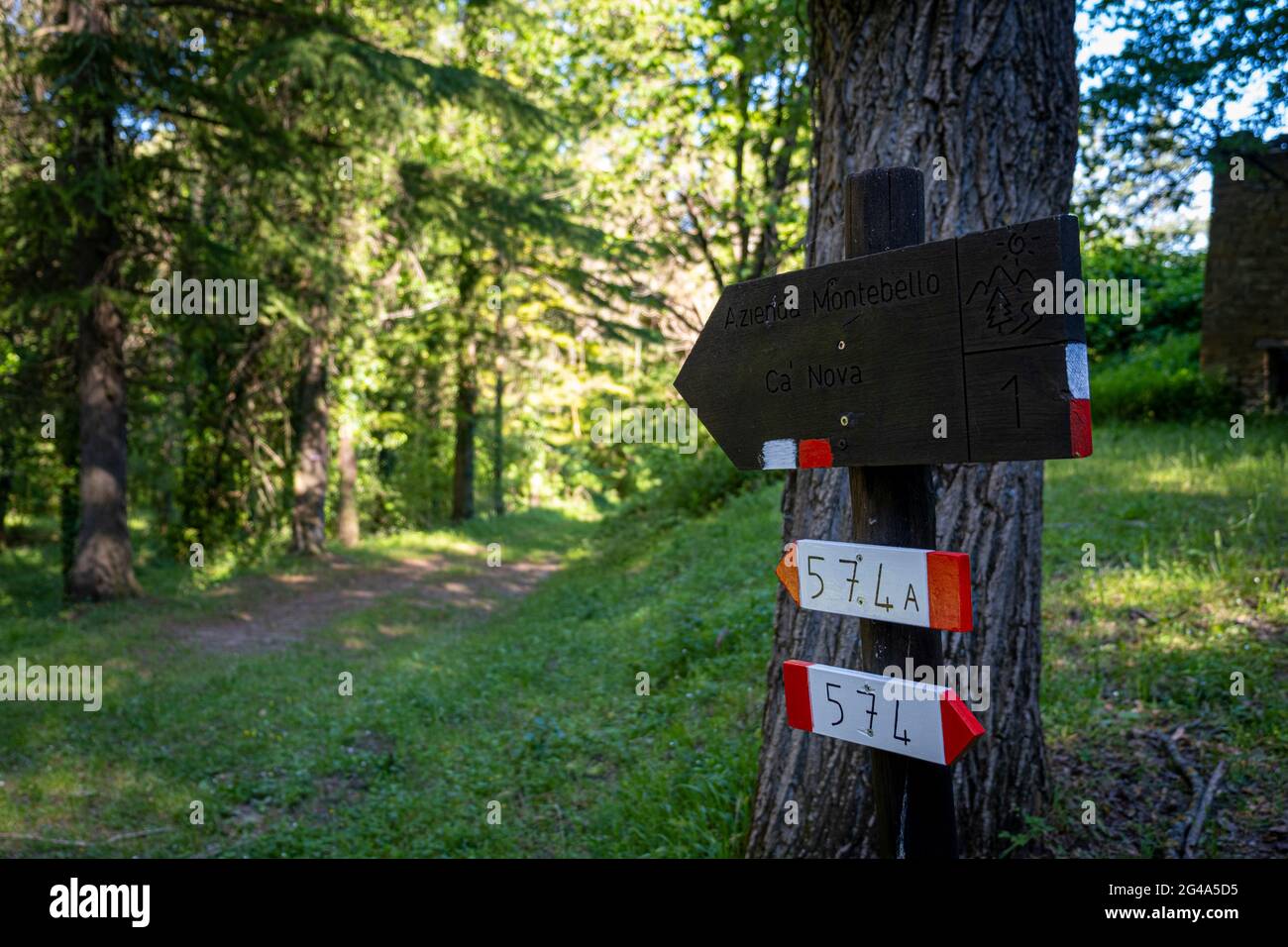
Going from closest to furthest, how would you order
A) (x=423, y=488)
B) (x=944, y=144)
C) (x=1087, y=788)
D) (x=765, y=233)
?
(x=944, y=144)
(x=1087, y=788)
(x=765, y=233)
(x=423, y=488)

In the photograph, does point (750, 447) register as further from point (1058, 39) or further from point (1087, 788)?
point (1087, 788)

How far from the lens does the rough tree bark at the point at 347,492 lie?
20.3 metres

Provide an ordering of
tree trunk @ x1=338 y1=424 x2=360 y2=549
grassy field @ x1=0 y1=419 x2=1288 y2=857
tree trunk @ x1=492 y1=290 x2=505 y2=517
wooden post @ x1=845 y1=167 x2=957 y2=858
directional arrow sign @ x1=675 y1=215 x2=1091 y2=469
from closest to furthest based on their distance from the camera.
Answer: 1. directional arrow sign @ x1=675 y1=215 x2=1091 y2=469
2. wooden post @ x1=845 y1=167 x2=957 y2=858
3. grassy field @ x1=0 y1=419 x2=1288 y2=857
4. tree trunk @ x1=338 y1=424 x2=360 y2=549
5. tree trunk @ x1=492 y1=290 x2=505 y2=517

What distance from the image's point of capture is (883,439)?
2393mm

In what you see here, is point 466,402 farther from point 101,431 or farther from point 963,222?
point 963,222

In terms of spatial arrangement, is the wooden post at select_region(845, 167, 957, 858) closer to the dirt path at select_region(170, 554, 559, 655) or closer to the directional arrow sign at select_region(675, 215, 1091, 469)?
the directional arrow sign at select_region(675, 215, 1091, 469)

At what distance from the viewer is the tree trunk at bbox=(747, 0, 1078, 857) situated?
3789mm

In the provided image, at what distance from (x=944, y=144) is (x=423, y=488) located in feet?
75.2

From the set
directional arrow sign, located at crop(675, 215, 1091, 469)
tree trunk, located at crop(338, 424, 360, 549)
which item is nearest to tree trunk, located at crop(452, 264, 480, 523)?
tree trunk, located at crop(338, 424, 360, 549)

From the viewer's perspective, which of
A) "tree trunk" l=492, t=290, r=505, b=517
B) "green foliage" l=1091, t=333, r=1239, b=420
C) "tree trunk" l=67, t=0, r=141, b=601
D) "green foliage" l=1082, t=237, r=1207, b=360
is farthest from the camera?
"tree trunk" l=492, t=290, r=505, b=517

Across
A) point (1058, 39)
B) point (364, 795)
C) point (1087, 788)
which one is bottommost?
point (364, 795)

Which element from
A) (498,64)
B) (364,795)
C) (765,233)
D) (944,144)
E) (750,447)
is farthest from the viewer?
(498,64)

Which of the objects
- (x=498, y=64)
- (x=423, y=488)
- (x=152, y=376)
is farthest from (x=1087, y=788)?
(x=423, y=488)

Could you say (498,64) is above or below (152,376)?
above
